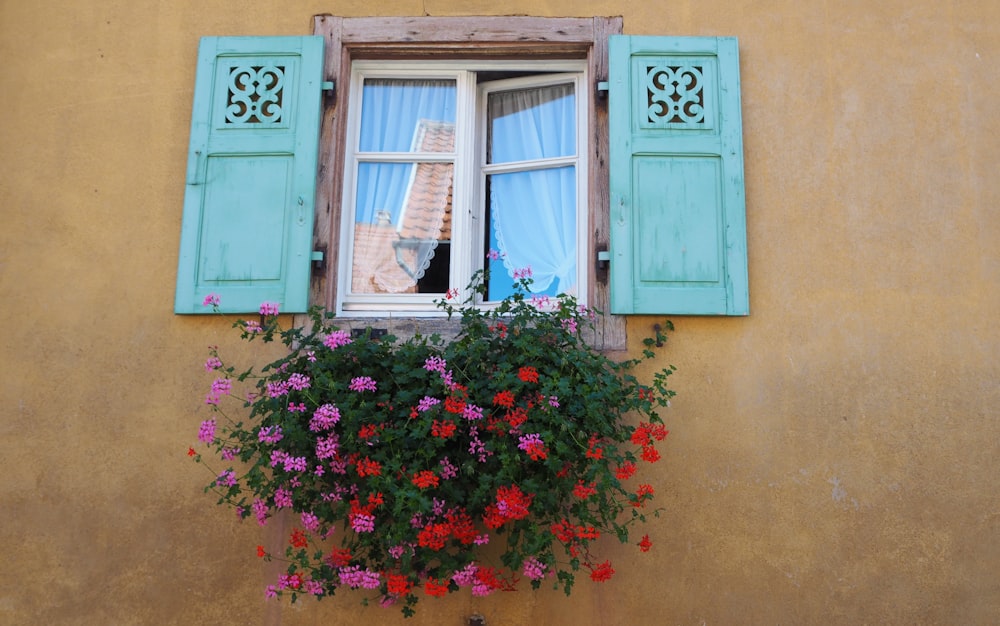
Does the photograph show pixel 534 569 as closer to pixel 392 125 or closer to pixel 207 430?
pixel 207 430

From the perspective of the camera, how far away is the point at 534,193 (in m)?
4.29

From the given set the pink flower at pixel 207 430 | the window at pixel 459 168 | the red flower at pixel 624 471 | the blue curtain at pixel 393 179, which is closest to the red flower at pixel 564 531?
the red flower at pixel 624 471

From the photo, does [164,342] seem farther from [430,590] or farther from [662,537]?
[662,537]

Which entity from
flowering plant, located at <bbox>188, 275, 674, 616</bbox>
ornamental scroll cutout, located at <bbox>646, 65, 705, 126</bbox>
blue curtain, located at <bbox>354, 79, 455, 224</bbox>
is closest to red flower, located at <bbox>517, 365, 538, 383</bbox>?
flowering plant, located at <bbox>188, 275, 674, 616</bbox>

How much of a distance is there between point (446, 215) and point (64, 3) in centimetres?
192

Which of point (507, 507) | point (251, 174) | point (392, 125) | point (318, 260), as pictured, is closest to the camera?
point (507, 507)

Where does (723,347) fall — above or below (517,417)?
above

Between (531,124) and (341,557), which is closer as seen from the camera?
(341,557)

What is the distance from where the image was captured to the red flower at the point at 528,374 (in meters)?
3.27

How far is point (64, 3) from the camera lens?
4.33m

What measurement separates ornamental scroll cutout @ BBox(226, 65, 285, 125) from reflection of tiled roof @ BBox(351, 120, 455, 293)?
1.94ft

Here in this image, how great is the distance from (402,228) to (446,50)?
0.80 meters

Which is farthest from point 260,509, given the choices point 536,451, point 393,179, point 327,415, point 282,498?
point 393,179

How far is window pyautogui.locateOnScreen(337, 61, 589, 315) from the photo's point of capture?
4137 mm
